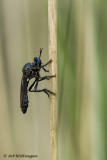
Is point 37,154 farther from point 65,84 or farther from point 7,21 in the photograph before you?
point 7,21

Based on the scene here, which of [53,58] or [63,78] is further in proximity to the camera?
[63,78]

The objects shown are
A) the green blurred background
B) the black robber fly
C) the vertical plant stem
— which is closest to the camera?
the vertical plant stem

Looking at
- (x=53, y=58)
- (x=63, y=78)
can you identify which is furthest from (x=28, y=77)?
(x=53, y=58)

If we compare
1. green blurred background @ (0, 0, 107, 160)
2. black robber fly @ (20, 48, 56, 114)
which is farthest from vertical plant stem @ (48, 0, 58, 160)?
black robber fly @ (20, 48, 56, 114)

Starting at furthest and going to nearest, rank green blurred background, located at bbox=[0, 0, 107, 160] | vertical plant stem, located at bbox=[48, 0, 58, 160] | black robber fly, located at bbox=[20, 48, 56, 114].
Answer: black robber fly, located at bbox=[20, 48, 56, 114] < green blurred background, located at bbox=[0, 0, 107, 160] < vertical plant stem, located at bbox=[48, 0, 58, 160]

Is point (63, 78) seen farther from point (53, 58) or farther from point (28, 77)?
point (53, 58)

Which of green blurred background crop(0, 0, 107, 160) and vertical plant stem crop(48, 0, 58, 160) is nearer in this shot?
vertical plant stem crop(48, 0, 58, 160)

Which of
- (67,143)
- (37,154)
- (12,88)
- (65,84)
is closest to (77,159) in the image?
(67,143)

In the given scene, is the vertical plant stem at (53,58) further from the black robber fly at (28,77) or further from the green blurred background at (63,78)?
the black robber fly at (28,77)

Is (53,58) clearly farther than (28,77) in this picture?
No

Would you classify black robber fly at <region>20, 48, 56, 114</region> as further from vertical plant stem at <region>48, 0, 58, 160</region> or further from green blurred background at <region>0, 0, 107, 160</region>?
vertical plant stem at <region>48, 0, 58, 160</region>
